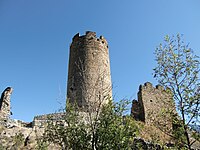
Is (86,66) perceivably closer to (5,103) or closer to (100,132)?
(5,103)

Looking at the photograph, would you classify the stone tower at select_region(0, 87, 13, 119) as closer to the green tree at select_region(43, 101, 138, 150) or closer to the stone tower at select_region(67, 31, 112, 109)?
the stone tower at select_region(67, 31, 112, 109)

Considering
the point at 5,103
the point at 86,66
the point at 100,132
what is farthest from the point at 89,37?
the point at 100,132

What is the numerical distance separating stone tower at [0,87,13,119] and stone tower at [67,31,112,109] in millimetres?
4501

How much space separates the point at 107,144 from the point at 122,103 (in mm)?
1878

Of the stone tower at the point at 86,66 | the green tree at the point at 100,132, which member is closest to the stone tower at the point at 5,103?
the stone tower at the point at 86,66

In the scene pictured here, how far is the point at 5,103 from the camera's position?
15.2 metres

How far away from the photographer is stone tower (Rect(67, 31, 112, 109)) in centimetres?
1792

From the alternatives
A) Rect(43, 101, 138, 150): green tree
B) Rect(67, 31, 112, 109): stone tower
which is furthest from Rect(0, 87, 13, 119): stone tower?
Rect(43, 101, 138, 150): green tree

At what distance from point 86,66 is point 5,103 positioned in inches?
275

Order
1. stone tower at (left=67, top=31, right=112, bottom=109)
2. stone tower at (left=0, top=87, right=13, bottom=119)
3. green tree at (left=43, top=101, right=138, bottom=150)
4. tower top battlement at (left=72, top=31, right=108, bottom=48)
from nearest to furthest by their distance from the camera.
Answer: green tree at (left=43, top=101, right=138, bottom=150), stone tower at (left=0, top=87, right=13, bottom=119), stone tower at (left=67, top=31, right=112, bottom=109), tower top battlement at (left=72, top=31, right=108, bottom=48)

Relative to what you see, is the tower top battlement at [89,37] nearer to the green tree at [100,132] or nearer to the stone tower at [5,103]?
the stone tower at [5,103]

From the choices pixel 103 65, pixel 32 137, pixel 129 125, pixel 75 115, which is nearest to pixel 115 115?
pixel 129 125

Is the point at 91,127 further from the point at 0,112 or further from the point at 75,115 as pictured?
the point at 0,112

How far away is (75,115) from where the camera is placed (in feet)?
29.7
